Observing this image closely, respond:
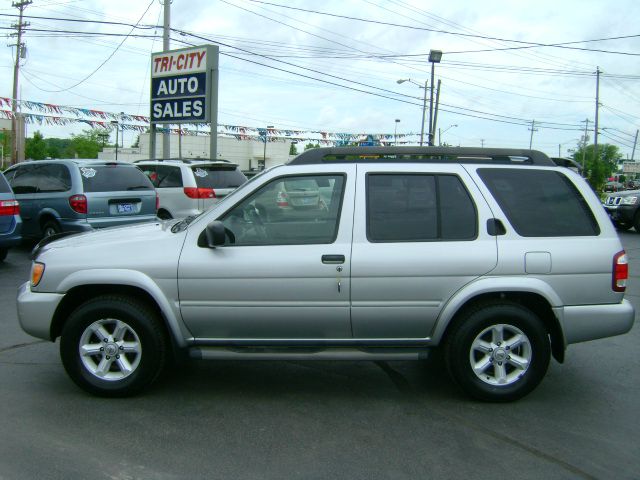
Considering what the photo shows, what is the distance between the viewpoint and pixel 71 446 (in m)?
3.71

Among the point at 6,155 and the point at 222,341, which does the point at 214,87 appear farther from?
the point at 6,155

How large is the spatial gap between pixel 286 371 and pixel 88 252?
187 centimetres

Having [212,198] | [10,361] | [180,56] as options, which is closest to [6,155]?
[180,56]

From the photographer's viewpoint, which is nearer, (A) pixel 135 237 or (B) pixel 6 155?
(A) pixel 135 237

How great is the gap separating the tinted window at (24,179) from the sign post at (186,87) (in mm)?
6595

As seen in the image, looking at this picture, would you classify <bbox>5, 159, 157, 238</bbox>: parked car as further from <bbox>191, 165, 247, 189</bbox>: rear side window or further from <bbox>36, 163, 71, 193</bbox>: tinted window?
<bbox>191, 165, 247, 189</bbox>: rear side window

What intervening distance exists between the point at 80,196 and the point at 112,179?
663mm

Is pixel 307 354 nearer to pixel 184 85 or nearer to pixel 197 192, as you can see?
pixel 197 192

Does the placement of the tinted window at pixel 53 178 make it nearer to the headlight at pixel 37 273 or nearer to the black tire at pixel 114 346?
the headlight at pixel 37 273

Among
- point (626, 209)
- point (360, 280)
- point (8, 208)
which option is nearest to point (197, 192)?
point (8, 208)

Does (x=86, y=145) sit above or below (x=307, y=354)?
above

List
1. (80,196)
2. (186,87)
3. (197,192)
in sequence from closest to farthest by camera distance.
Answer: (80,196) < (197,192) < (186,87)

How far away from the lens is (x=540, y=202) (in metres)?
4.52

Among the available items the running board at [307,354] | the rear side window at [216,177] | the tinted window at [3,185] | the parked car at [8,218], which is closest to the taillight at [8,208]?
the parked car at [8,218]
